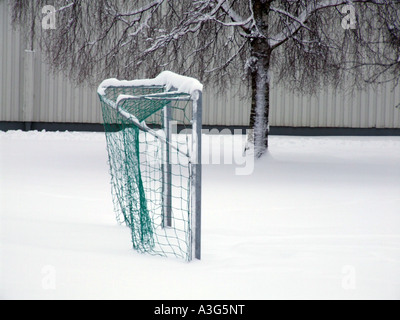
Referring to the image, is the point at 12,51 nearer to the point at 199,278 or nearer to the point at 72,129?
the point at 72,129

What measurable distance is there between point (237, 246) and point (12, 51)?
46.8 ft

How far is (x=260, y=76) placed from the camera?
1054 cm

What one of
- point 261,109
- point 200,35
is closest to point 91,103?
point 200,35

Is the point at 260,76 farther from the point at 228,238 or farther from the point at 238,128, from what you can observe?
the point at 238,128

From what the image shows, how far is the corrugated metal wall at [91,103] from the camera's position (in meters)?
17.0

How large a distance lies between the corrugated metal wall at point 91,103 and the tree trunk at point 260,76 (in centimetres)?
633

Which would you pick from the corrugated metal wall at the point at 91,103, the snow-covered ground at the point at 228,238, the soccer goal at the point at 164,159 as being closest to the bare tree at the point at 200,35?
the snow-covered ground at the point at 228,238

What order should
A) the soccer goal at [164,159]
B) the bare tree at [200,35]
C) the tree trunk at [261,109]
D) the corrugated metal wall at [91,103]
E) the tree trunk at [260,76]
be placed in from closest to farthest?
the soccer goal at [164,159]
the bare tree at [200,35]
the tree trunk at [260,76]
the tree trunk at [261,109]
the corrugated metal wall at [91,103]

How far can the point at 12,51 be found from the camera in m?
17.0

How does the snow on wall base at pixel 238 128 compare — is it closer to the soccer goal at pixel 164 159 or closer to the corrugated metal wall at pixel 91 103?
the corrugated metal wall at pixel 91 103

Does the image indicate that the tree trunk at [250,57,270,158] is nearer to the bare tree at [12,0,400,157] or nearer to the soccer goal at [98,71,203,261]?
the bare tree at [12,0,400,157]

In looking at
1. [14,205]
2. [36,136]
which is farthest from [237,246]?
[36,136]

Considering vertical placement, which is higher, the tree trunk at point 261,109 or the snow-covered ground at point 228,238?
the tree trunk at point 261,109

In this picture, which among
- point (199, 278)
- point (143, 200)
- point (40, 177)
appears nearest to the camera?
point (199, 278)
